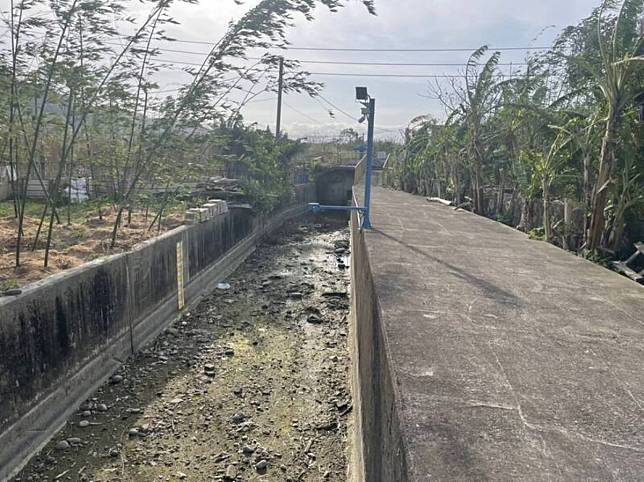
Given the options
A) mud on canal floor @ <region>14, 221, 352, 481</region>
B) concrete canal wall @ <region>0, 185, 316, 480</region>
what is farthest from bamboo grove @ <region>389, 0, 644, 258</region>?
concrete canal wall @ <region>0, 185, 316, 480</region>

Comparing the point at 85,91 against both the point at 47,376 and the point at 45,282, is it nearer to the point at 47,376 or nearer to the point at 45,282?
the point at 45,282

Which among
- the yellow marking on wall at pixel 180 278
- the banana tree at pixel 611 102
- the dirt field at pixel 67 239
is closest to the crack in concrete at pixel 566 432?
the dirt field at pixel 67 239

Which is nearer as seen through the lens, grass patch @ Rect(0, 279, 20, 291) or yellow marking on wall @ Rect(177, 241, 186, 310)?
grass patch @ Rect(0, 279, 20, 291)

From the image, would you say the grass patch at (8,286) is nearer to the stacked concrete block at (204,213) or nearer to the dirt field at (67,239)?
the dirt field at (67,239)

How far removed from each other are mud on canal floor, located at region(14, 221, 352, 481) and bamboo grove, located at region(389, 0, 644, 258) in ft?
13.3

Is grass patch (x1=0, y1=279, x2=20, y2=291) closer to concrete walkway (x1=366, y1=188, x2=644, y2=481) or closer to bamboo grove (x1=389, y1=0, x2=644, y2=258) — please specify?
concrete walkway (x1=366, y1=188, x2=644, y2=481)

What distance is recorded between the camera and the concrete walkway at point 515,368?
166 cm

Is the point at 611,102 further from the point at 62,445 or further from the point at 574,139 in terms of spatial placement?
the point at 62,445

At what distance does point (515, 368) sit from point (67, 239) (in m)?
6.97

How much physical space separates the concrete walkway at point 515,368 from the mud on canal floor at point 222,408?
1806 millimetres

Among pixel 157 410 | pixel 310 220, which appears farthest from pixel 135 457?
pixel 310 220

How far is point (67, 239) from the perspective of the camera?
7133mm

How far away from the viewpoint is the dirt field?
519cm

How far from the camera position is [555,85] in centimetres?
978
